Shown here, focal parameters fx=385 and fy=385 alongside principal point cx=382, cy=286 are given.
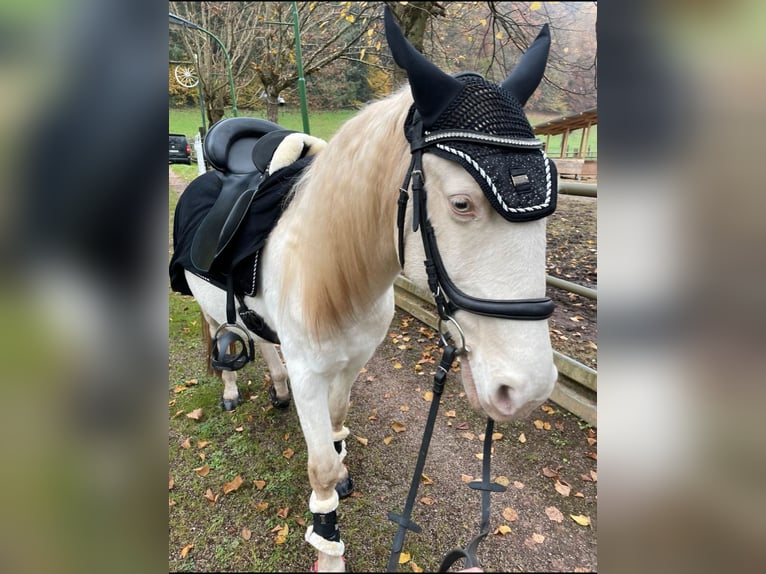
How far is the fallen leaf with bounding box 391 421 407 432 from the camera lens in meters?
3.05

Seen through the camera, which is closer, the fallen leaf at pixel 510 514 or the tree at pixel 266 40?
the fallen leaf at pixel 510 514

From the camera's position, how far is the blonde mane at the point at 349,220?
1.35 meters

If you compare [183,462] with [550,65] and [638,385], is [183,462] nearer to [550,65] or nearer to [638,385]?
[638,385]

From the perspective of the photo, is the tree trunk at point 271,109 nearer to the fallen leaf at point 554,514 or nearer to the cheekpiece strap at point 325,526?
the cheekpiece strap at point 325,526

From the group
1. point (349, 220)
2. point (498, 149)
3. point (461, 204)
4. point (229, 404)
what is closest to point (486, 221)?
point (461, 204)

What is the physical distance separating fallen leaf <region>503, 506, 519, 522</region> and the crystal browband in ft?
7.06

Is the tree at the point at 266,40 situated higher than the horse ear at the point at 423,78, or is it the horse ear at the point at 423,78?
the tree at the point at 266,40

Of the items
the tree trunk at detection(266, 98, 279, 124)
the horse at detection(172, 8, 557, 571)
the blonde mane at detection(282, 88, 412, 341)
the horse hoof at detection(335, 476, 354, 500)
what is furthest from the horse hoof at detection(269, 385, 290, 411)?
the tree trunk at detection(266, 98, 279, 124)

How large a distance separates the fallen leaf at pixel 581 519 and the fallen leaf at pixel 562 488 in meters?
0.16

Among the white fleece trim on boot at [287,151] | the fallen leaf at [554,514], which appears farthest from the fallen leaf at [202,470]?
the fallen leaf at [554,514]

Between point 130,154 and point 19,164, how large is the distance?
5.4 inches

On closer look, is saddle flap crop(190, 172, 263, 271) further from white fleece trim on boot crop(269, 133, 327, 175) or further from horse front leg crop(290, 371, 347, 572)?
horse front leg crop(290, 371, 347, 572)

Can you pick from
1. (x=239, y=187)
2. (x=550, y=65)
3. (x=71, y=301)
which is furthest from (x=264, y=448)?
(x=550, y=65)

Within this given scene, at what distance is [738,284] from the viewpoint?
0.54m
